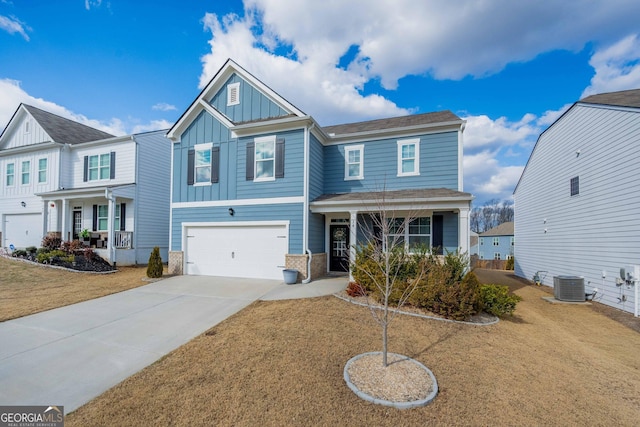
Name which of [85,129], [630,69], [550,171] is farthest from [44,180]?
[630,69]

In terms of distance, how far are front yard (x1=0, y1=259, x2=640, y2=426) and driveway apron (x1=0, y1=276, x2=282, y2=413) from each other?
49 cm

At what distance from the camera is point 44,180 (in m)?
16.6

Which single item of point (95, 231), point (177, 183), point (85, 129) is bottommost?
point (95, 231)

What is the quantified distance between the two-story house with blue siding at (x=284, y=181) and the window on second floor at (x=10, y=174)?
14.4 metres

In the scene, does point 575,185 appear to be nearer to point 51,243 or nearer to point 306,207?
point 306,207

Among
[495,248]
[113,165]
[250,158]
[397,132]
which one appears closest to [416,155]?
[397,132]

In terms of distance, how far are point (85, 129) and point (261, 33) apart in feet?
53.8

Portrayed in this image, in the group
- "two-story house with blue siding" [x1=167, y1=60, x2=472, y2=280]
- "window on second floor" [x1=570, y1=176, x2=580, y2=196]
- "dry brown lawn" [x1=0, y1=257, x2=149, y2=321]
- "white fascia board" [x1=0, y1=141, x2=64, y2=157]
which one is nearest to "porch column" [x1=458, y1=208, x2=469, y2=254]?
"two-story house with blue siding" [x1=167, y1=60, x2=472, y2=280]

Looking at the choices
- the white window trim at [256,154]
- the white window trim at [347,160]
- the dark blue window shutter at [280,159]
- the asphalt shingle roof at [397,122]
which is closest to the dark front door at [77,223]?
the white window trim at [256,154]

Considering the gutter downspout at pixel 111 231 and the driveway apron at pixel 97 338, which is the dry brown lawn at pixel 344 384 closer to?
the driveway apron at pixel 97 338

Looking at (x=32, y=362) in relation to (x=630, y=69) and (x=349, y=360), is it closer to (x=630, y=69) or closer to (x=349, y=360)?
(x=349, y=360)

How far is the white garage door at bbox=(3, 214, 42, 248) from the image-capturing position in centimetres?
1686

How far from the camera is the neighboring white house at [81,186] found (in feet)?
49.5

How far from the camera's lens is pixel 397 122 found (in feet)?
41.9
